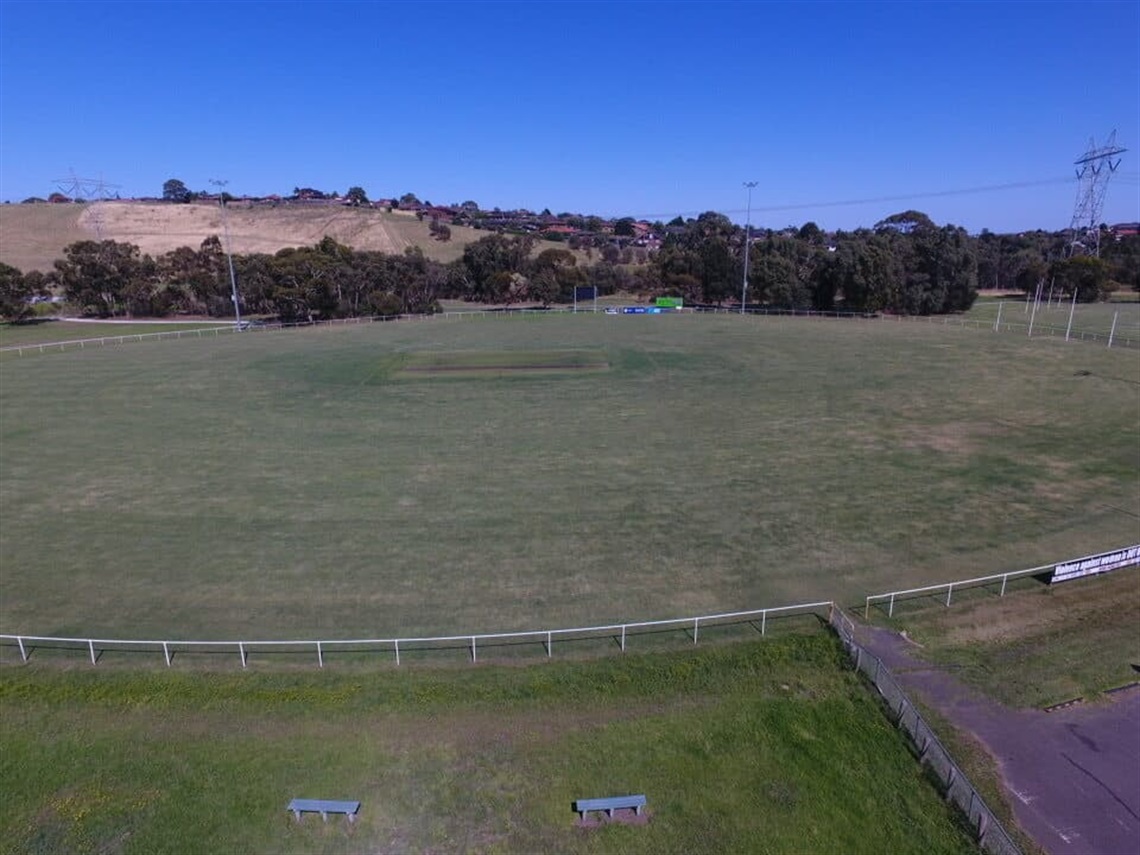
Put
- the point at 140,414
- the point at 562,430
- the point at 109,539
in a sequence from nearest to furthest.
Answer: the point at 109,539
the point at 562,430
the point at 140,414

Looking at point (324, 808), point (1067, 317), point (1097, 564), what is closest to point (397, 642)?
point (324, 808)

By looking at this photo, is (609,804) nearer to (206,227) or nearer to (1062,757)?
(1062,757)

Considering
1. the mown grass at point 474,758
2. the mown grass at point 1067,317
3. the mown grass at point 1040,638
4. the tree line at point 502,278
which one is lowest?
the mown grass at point 474,758

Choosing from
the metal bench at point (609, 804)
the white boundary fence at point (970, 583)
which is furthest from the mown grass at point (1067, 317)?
the metal bench at point (609, 804)

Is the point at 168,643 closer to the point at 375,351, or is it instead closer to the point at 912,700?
the point at 912,700

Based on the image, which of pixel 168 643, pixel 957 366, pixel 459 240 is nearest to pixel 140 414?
pixel 168 643

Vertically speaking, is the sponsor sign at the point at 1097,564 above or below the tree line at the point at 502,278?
below

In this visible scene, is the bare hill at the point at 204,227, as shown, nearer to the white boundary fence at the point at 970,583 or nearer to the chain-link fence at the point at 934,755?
the white boundary fence at the point at 970,583
